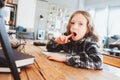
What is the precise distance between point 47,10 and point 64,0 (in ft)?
2.72

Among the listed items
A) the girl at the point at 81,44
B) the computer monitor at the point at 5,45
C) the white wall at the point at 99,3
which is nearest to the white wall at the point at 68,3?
the white wall at the point at 99,3

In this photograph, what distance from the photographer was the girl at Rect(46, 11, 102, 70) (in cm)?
86

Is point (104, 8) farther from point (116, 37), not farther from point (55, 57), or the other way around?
point (55, 57)

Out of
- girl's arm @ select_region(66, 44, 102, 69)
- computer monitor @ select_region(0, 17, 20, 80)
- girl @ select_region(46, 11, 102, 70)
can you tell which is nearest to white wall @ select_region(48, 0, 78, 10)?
girl @ select_region(46, 11, 102, 70)

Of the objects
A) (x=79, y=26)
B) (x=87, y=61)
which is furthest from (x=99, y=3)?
(x=87, y=61)

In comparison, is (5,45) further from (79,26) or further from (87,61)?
(79,26)

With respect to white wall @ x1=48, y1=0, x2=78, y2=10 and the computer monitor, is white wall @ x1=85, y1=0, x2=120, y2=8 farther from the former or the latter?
the computer monitor

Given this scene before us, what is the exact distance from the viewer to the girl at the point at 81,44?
86cm

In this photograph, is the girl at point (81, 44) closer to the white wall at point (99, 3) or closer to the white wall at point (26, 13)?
the white wall at point (26, 13)

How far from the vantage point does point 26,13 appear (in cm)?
389

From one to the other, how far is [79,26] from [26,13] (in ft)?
9.98

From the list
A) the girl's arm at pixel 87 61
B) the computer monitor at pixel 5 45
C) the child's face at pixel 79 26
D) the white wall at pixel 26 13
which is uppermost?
the white wall at pixel 26 13

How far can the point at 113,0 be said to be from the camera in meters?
4.61

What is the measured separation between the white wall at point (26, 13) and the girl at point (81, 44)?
2.82 m
